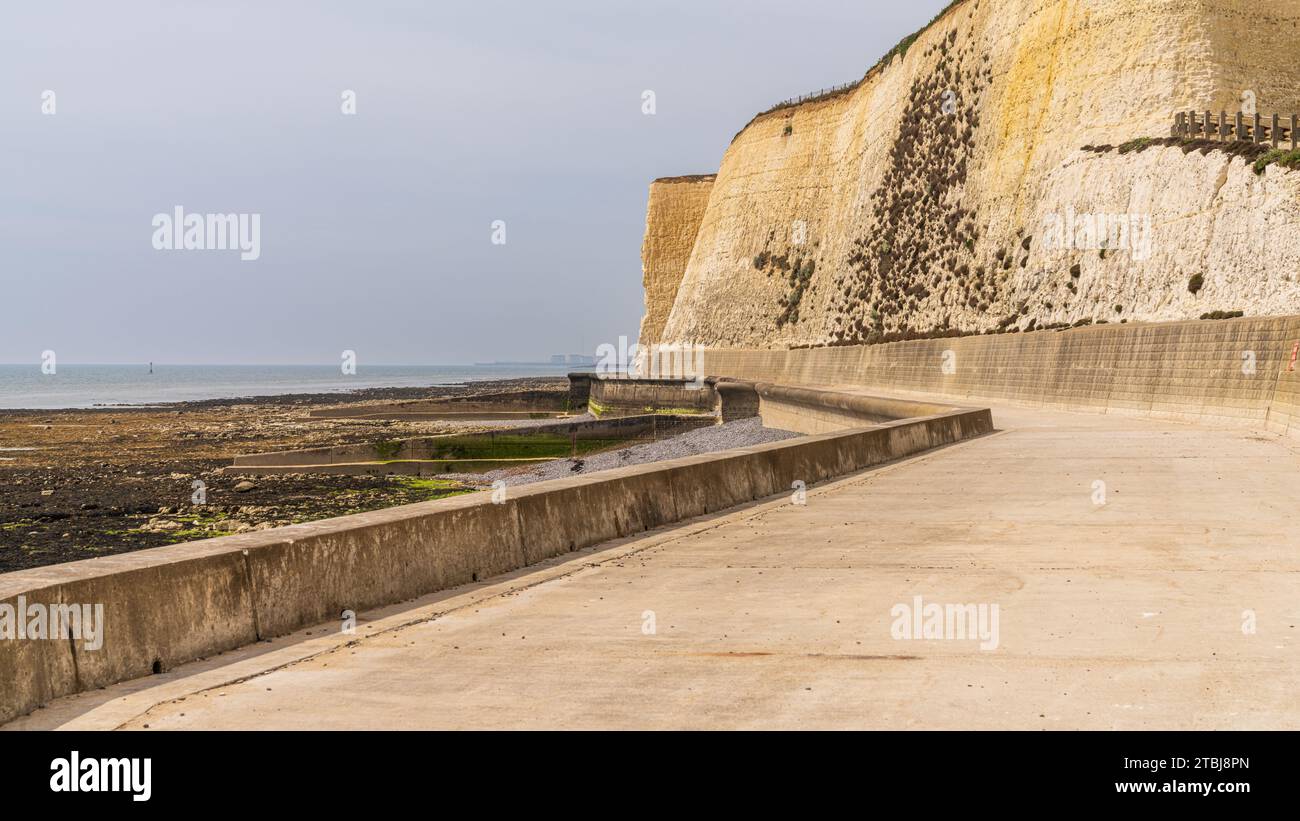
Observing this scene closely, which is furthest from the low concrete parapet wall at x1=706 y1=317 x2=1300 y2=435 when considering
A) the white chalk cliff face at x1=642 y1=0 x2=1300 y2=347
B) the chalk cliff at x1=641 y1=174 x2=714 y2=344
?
the chalk cliff at x1=641 y1=174 x2=714 y2=344

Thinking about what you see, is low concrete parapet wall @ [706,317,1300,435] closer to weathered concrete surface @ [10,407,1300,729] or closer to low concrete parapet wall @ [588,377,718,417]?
weathered concrete surface @ [10,407,1300,729]

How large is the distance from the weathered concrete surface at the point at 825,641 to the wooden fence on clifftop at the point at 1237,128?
3278cm

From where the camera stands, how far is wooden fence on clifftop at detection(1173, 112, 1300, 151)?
4162 cm

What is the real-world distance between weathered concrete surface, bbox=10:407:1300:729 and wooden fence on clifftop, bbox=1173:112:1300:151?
32775 mm

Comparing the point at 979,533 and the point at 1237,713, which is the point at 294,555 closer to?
the point at 1237,713

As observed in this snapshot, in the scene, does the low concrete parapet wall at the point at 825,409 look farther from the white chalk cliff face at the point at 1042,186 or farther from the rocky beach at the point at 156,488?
the rocky beach at the point at 156,488

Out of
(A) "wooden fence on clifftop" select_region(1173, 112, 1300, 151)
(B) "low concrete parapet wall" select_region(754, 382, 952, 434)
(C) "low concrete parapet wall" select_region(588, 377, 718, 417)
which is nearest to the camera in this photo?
(B) "low concrete parapet wall" select_region(754, 382, 952, 434)

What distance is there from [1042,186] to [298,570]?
161 ft

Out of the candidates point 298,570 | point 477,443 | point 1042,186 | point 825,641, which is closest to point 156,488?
point 477,443


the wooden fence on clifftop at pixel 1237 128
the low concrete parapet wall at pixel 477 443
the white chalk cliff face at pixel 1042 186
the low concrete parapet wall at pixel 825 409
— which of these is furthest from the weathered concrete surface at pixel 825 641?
the wooden fence on clifftop at pixel 1237 128

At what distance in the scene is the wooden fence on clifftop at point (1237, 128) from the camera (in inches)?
1639

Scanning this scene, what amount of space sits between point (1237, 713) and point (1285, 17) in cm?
5134

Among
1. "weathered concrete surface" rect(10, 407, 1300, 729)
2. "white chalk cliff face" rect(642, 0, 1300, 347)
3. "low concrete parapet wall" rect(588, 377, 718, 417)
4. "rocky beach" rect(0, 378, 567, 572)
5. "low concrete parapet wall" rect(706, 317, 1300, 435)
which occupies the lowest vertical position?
"rocky beach" rect(0, 378, 567, 572)

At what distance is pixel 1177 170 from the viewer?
4203 cm
